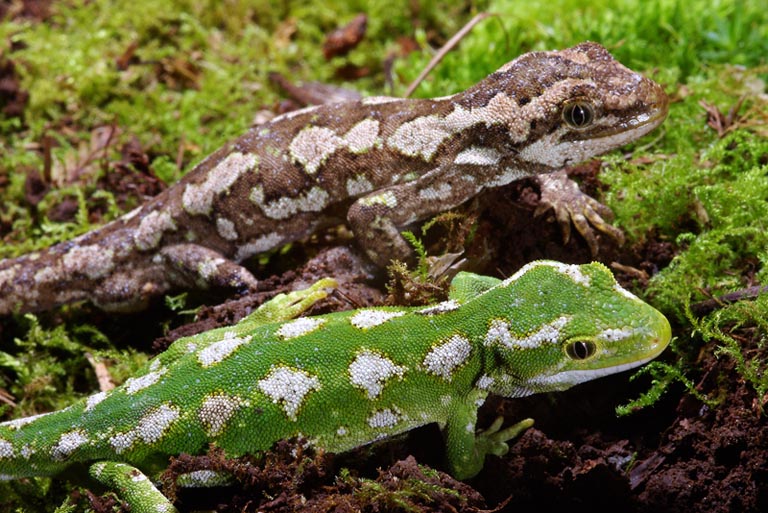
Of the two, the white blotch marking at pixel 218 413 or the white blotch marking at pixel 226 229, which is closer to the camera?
the white blotch marking at pixel 218 413

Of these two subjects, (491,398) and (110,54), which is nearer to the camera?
(491,398)

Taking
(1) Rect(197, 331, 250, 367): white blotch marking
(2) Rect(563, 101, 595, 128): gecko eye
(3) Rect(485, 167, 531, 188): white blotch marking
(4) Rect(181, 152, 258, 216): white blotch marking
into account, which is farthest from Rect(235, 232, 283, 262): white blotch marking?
(2) Rect(563, 101, 595, 128): gecko eye

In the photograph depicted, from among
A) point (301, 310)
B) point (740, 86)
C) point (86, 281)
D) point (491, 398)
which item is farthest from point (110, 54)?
point (740, 86)

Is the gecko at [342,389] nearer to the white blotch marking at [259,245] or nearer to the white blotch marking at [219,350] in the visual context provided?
the white blotch marking at [219,350]

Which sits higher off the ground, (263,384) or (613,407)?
(263,384)

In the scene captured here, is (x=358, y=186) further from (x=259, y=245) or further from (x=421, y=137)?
(x=259, y=245)

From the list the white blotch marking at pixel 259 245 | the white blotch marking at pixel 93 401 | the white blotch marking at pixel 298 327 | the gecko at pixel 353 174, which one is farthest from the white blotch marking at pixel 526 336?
the white blotch marking at pixel 93 401

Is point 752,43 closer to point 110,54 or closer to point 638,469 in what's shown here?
point 638,469
